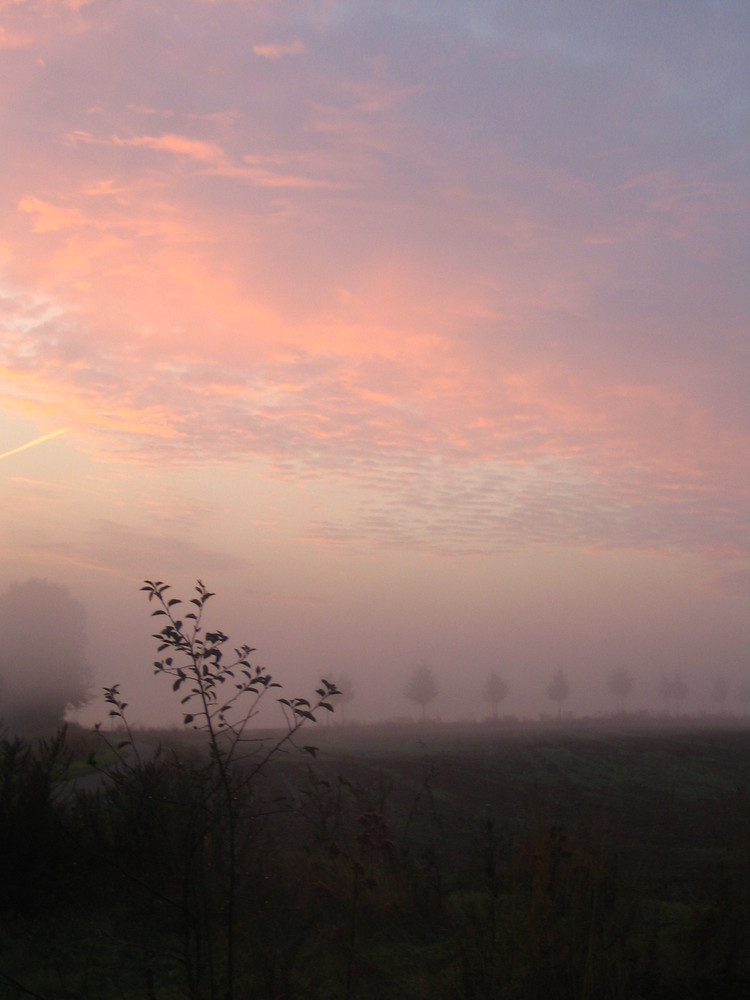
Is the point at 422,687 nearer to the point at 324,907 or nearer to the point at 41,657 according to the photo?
the point at 41,657

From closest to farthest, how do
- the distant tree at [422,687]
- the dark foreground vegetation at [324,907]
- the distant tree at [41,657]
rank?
the dark foreground vegetation at [324,907] → the distant tree at [41,657] → the distant tree at [422,687]

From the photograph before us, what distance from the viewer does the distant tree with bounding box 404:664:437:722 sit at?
107562 mm

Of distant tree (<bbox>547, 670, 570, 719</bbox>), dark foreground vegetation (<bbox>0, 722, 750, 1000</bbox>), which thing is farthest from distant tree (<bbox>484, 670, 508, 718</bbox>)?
dark foreground vegetation (<bbox>0, 722, 750, 1000</bbox>)

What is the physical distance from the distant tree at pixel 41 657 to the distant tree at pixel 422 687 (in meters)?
51.9

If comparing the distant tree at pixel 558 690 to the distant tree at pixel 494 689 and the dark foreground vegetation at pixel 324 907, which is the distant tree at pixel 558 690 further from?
the dark foreground vegetation at pixel 324 907

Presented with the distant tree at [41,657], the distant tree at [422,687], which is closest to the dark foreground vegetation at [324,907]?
the distant tree at [41,657]

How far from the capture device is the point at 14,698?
6000 cm

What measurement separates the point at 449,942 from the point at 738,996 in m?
2.58

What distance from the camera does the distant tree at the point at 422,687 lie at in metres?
108

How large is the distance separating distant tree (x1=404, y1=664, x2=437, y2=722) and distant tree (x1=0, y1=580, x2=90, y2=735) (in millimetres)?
51909

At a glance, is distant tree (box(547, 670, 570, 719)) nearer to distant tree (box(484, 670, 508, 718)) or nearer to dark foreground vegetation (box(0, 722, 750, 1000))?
distant tree (box(484, 670, 508, 718))

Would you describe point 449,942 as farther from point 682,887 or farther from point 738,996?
point 682,887

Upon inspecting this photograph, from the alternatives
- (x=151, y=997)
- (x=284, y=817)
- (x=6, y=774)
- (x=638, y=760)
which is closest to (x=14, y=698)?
(x=638, y=760)

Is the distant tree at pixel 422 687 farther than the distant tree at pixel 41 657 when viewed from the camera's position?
Yes
